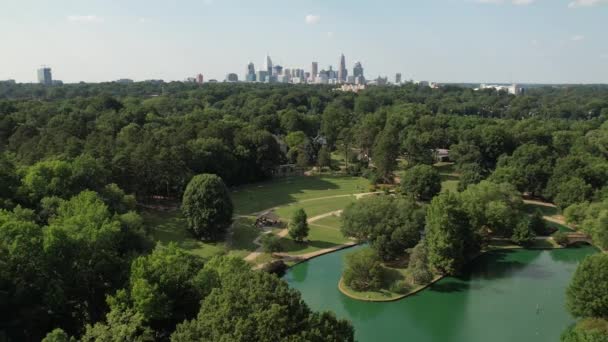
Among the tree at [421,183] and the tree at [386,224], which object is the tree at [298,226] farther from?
the tree at [421,183]

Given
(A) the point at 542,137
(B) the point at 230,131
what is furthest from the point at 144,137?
(A) the point at 542,137

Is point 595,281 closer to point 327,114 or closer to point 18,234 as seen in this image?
point 18,234

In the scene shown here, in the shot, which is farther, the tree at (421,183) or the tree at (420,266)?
the tree at (421,183)

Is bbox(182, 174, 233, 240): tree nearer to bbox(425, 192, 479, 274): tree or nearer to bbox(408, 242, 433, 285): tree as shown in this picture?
bbox(408, 242, 433, 285): tree

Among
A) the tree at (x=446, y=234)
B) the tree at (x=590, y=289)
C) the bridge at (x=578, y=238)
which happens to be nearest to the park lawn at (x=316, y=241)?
the tree at (x=446, y=234)

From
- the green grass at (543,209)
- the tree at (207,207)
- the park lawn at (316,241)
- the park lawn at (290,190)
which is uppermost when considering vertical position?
the tree at (207,207)

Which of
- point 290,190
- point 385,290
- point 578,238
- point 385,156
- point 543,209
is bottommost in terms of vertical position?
point 385,290

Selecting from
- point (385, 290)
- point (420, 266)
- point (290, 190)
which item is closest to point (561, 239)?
point (420, 266)

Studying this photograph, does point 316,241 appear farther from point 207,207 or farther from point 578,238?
point 578,238
